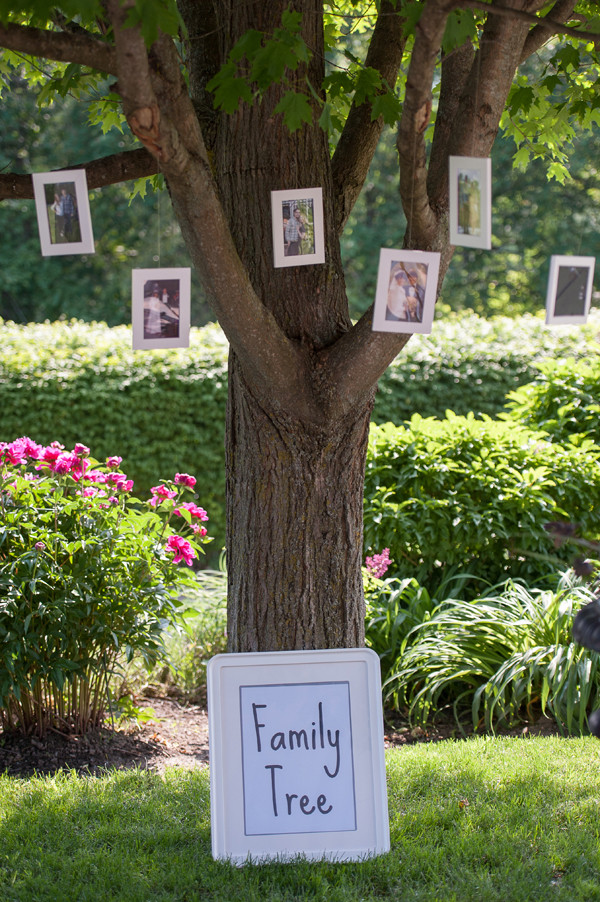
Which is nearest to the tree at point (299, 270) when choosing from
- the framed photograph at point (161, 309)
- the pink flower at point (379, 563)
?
the framed photograph at point (161, 309)

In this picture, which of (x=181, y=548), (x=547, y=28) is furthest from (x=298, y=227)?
(x=181, y=548)

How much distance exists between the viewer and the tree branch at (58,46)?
2.01 m

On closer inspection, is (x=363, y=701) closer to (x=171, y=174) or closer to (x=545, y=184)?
(x=171, y=174)

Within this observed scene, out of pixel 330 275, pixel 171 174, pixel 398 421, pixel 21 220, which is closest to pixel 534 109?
pixel 330 275

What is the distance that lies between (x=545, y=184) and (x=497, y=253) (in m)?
1.69

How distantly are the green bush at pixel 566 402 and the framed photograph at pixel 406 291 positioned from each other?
345cm

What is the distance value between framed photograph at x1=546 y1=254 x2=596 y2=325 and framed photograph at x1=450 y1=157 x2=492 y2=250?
36 cm

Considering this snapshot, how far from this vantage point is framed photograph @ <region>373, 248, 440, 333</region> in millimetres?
2342

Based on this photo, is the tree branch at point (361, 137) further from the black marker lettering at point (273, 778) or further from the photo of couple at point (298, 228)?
the black marker lettering at point (273, 778)

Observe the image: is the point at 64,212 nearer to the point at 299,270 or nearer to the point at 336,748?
the point at 299,270

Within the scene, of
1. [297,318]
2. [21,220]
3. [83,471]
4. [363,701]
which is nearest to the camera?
[363,701]

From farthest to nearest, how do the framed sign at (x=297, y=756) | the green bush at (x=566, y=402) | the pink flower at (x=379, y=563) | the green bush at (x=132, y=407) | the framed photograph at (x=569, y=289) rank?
the green bush at (x=132, y=407), the green bush at (x=566, y=402), the pink flower at (x=379, y=563), the framed photograph at (x=569, y=289), the framed sign at (x=297, y=756)

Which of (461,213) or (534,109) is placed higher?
(534,109)

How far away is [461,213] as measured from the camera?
233 cm
